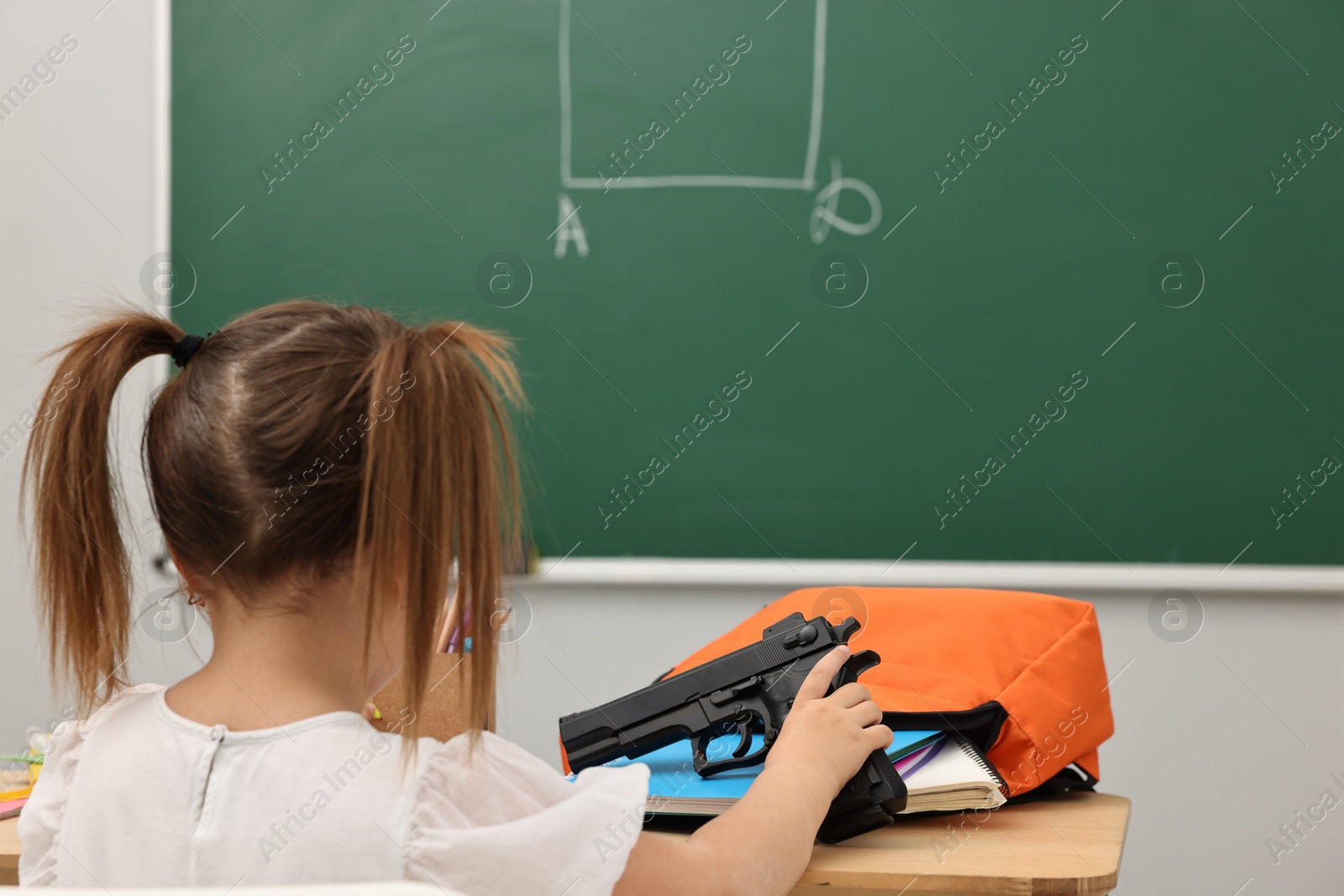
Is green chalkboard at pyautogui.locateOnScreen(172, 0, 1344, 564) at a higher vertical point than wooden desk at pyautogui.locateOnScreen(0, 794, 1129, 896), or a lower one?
higher

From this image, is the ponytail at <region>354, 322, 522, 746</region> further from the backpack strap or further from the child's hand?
the backpack strap

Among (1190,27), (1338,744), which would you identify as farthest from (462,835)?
(1190,27)

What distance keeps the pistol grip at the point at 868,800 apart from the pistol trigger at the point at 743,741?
89 millimetres

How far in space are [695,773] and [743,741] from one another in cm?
5

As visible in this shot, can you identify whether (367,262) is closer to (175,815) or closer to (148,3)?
(148,3)

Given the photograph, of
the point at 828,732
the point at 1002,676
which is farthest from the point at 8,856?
the point at 1002,676

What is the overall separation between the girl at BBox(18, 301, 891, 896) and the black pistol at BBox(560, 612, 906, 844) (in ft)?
0.46

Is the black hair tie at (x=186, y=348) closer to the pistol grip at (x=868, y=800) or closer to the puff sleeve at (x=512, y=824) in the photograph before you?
the puff sleeve at (x=512, y=824)

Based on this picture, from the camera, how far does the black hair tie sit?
0.71m

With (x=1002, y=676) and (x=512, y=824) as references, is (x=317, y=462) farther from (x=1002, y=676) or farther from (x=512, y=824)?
(x=1002, y=676)

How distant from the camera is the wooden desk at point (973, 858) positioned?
0.73 meters

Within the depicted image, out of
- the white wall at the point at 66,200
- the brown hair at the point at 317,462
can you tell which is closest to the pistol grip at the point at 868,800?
the brown hair at the point at 317,462

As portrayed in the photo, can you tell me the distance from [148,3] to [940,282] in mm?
1615

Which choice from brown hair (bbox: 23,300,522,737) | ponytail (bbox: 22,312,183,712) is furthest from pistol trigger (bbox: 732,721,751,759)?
ponytail (bbox: 22,312,183,712)
